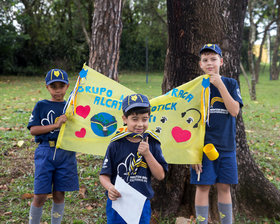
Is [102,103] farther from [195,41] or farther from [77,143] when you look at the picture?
[195,41]

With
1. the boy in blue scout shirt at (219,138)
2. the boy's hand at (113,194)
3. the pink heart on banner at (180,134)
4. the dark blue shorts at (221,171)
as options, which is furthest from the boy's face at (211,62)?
the boy's hand at (113,194)

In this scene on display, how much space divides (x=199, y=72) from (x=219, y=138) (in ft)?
2.65

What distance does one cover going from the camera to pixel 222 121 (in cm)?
281

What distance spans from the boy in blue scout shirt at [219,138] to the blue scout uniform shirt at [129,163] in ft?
2.32

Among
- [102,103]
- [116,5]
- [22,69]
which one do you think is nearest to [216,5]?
[102,103]

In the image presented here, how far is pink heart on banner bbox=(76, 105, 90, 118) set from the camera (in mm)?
3166

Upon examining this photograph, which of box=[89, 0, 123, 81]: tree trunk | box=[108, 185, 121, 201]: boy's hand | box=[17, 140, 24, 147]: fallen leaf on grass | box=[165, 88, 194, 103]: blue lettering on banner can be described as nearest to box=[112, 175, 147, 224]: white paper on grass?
box=[108, 185, 121, 201]: boy's hand

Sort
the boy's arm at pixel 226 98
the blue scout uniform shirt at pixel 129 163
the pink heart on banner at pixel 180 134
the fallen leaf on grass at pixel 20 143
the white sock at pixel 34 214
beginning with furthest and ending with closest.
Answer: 1. the fallen leaf on grass at pixel 20 143
2. the pink heart on banner at pixel 180 134
3. the white sock at pixel 34 214
4. the boy's arm at pixel 226 98
5. the blue scout uniform shirt at pixel 129 163

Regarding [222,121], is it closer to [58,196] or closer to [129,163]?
[129,163]

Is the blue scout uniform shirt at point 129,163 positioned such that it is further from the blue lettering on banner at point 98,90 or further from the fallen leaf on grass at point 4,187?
the fallen leaf on grass at point 4,187

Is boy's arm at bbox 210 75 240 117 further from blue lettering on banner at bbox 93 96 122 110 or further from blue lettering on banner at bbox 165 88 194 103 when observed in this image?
blue lettering on banner at bbox 93 96 122 110

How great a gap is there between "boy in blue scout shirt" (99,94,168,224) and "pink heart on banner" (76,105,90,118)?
98 cm

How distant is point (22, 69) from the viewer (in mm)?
20969

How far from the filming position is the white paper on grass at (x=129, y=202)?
2.17 m
